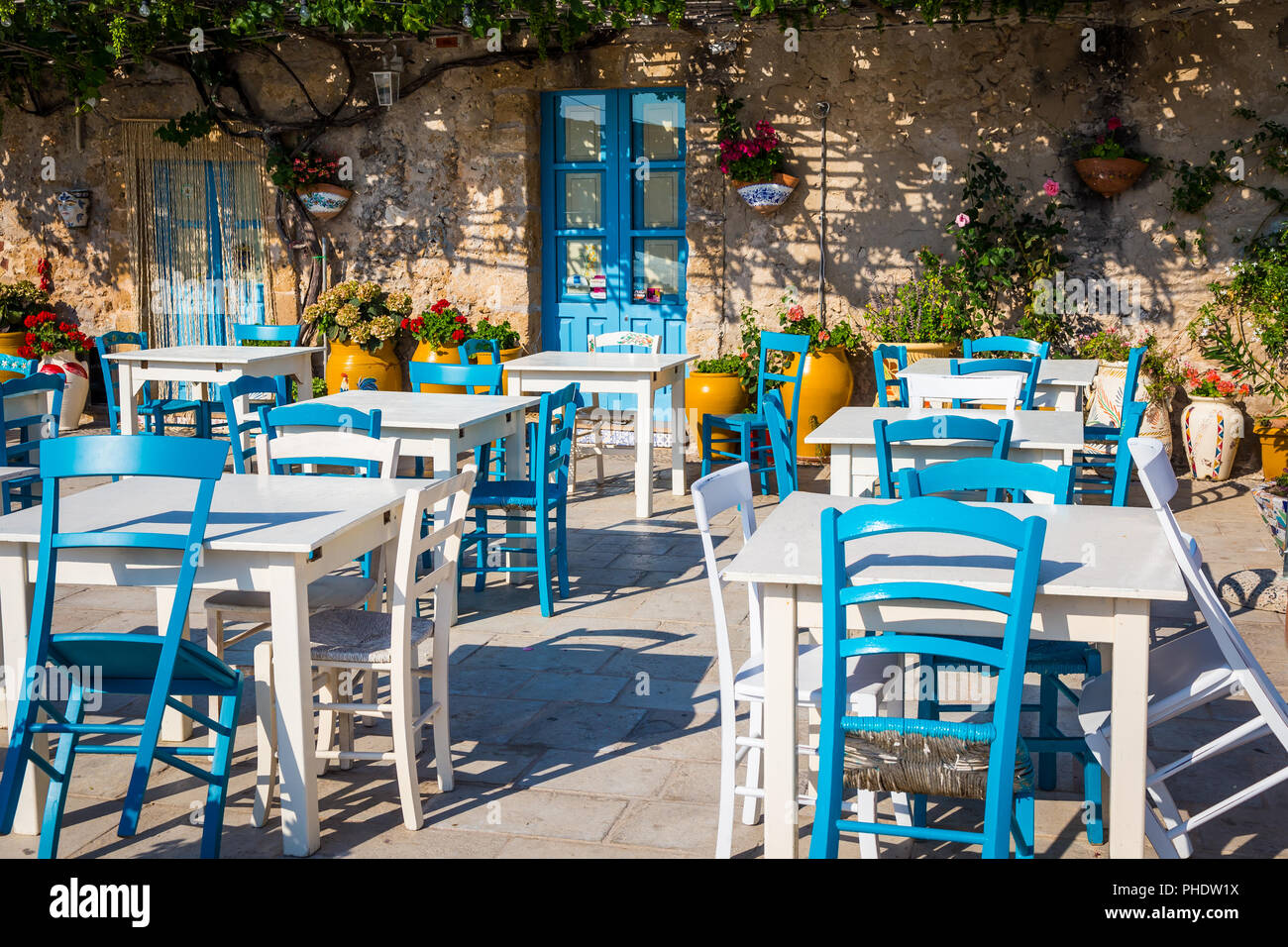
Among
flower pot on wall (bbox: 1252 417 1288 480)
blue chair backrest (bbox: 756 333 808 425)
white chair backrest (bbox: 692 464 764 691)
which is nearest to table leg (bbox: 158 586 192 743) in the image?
white chair backrest (bbox: 692 464 764 691)

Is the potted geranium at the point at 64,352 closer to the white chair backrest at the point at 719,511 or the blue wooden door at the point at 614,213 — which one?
the blue wooden door at the point at 614,213

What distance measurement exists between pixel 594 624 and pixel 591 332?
507 cm

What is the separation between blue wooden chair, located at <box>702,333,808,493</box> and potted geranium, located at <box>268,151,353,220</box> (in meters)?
3.75

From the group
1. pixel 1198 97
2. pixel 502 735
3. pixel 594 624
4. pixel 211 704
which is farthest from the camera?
pixel 1198 97

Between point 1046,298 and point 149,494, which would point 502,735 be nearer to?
point 149,494

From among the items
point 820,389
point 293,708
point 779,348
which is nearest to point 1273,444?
point 820,389

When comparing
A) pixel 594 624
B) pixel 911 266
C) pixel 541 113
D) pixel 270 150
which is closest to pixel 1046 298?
pixel 911 266

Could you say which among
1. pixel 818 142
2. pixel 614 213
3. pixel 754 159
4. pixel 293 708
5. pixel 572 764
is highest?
pixel 818 142

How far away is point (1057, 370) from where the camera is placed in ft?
21.6

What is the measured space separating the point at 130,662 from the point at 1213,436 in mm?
6969

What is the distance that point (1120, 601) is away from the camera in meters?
2.51

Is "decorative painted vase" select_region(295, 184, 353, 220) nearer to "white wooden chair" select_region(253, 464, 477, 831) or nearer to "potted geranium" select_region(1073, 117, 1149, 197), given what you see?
"potted geranium" select_region(1073, 117, 1149, 197)

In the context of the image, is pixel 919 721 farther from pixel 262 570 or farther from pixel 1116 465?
pixel 1116 465

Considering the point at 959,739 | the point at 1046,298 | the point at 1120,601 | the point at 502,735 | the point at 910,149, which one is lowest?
the point at 502,735
